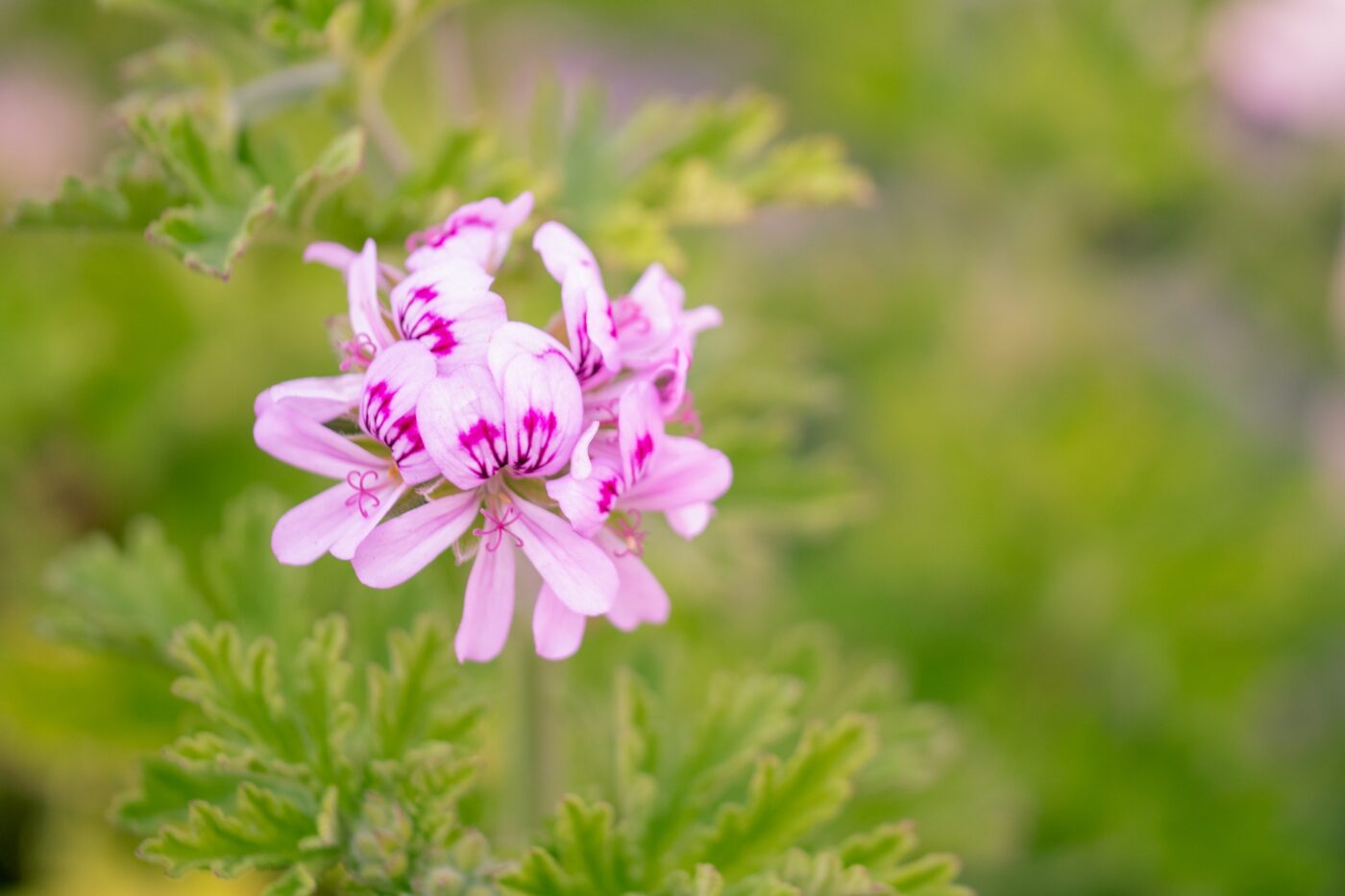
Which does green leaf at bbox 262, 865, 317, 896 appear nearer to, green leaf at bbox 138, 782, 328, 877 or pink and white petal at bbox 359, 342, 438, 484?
green leaf at bbox 138, 782, 328, 877

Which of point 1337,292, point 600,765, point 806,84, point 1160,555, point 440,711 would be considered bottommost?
point 440,711

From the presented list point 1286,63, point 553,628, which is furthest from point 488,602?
point 1286,63

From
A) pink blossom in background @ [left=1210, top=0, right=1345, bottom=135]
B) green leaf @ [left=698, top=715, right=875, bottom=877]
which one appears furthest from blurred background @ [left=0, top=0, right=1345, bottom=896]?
green leaf @ [left=698, top=715, right=875, bottom=877]

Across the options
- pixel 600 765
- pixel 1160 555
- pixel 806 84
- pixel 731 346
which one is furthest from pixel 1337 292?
pixel 600 765

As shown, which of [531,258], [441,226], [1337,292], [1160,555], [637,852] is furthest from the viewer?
[1337,292]

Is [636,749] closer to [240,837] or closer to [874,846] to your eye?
[874,846]

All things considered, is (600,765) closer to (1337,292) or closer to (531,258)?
(531,258)
